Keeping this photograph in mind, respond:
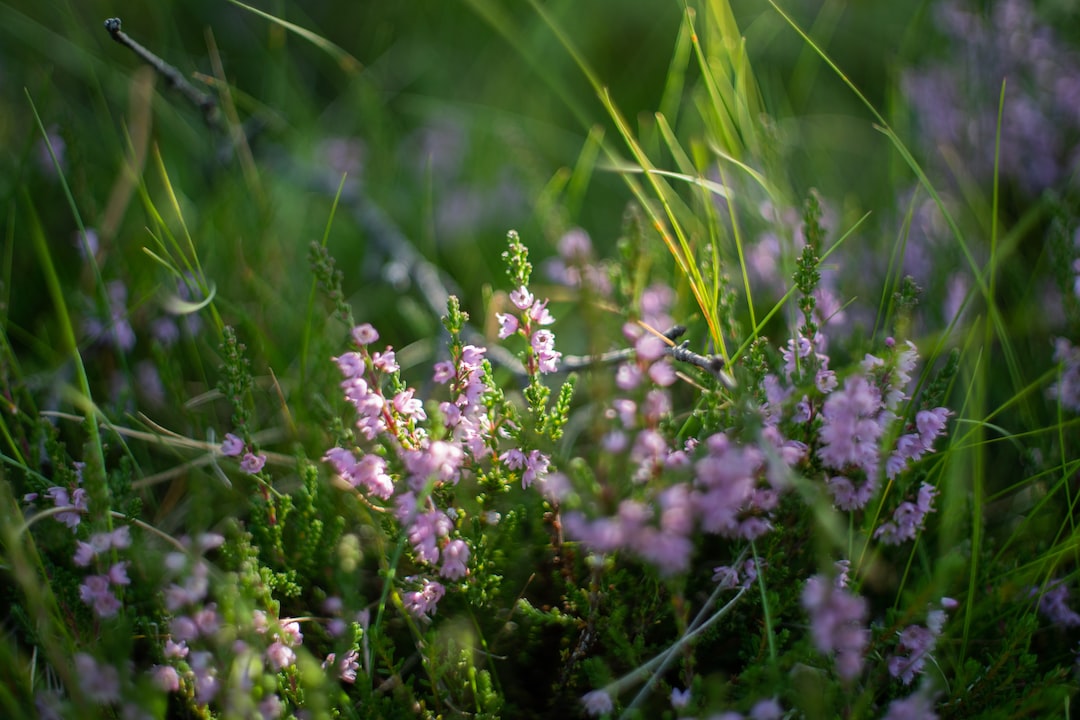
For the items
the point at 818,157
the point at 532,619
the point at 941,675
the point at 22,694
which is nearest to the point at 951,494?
the point at 941,675

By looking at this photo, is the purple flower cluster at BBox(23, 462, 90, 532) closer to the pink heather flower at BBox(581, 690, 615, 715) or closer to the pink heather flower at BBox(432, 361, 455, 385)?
the pink heather flower at BBox(432, 361, 455, 385)

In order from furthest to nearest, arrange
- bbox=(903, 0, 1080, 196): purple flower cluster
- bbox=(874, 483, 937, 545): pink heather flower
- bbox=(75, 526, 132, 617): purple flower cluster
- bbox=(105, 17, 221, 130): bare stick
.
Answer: bbox=(903, 0, 1080, 196): purple flower cluster → bbox=(105, 17, 221, 130): bare stick → bbox=(874, 483, 937, 545): pink heather flower → bbox=(75, 526, 132, 617): purple flower cluster

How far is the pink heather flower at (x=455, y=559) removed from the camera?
4.40 ft

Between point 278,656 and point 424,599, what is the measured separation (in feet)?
0.83

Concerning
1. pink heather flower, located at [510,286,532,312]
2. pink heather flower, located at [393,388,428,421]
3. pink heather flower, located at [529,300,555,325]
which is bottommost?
pink heather flower, located at [393,388,428,421]

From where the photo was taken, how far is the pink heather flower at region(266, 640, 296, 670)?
1.26 metres

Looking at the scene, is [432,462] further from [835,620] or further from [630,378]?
[835,620]

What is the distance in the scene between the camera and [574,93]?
3.63m

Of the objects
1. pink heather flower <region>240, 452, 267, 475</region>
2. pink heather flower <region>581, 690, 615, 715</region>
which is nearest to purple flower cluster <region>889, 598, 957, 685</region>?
pink heather flower <region>581, 690, 615, 715</region>

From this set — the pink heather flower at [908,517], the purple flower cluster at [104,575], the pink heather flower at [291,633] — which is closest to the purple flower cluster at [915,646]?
the pink heather flower at [908,517]

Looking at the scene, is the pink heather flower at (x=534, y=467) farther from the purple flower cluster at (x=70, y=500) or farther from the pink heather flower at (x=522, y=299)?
the purple flower cluster at (x=70, y=500)

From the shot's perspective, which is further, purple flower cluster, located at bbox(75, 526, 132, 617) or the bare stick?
the bare stick

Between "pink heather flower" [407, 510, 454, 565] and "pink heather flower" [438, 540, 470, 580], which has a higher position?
"pink heather flower" [407, 510, 454, 565]

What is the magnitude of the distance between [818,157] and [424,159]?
65.5 inches
